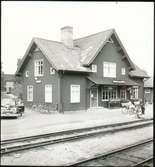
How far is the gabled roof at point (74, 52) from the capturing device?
78.7ft

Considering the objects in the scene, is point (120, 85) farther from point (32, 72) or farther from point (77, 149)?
point (77, 149)

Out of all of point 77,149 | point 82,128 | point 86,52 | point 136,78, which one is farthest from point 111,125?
point 136,78

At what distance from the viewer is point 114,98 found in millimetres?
28016

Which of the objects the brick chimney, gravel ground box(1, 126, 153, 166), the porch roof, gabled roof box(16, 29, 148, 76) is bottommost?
gravel ground box(1, 126, 153, 166)

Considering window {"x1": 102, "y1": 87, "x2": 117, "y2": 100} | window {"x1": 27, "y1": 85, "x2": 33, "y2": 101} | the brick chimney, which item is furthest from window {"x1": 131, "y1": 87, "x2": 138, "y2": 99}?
window {"x1": 27, "y1": 85, "x2": 33, "y2": 101}

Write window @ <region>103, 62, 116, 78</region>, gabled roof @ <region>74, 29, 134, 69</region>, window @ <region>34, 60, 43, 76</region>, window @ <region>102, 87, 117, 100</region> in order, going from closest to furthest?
gabled roof @ <region>74, 29, 134, 69</region> < window @ <region>34, 60, 43, 76</region> < window @ <region>102, 87, 117, 100</region> < window @ <region>103, 62, 116, 78</region>

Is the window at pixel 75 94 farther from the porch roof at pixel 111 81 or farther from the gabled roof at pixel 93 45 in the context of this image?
the gabled roof at pixel 93 45

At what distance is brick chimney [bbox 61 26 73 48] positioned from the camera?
94.7 ft

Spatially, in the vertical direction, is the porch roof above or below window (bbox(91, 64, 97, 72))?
below

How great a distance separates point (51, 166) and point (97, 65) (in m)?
19.7

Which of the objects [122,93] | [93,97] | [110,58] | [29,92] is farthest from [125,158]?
[29,92]

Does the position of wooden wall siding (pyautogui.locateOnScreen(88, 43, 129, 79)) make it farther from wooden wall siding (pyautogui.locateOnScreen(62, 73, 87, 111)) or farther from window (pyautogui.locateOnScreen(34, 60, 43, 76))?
window (pyautogui.locateOnScreen(34, 60, 43, 76))

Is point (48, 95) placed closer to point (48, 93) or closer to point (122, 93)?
point (48, 93)

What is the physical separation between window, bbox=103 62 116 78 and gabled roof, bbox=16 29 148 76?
2.14 meters
